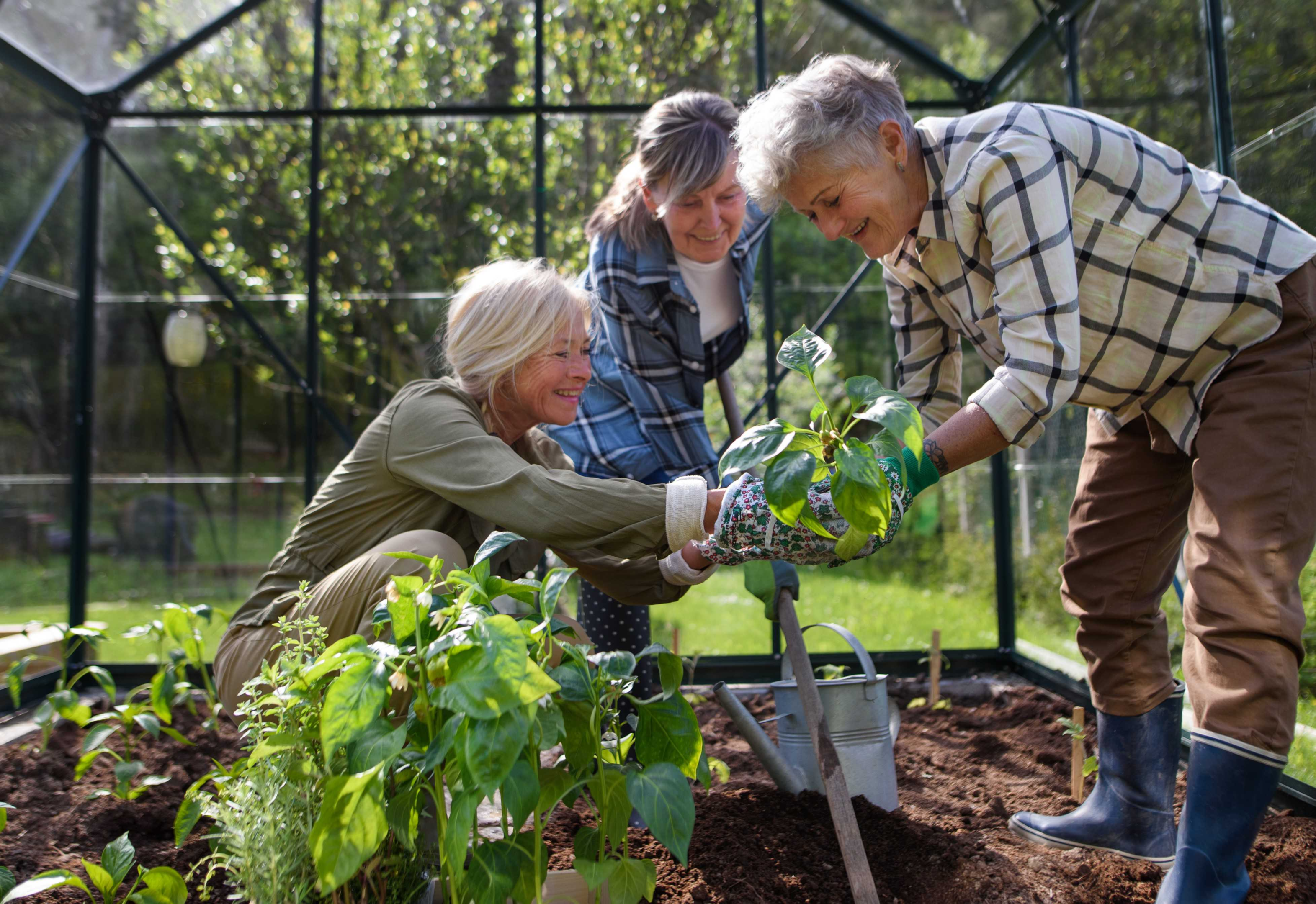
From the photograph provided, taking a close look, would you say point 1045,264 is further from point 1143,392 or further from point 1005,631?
point 1005,631

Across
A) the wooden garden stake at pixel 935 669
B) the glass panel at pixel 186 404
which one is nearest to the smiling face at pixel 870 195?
the wooden garden stake at pixel 935 669

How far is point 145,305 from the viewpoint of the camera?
3434 mm

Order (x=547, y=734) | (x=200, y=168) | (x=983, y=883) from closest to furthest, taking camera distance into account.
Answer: (x=547, y=734), (x=983, y=883), (x=200, y=168)

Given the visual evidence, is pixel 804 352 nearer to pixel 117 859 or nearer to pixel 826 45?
pixel 117 859

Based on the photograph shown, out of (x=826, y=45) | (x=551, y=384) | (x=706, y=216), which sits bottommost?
(x=551, y=384)

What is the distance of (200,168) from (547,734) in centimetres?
324

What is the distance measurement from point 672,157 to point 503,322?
0.49 m

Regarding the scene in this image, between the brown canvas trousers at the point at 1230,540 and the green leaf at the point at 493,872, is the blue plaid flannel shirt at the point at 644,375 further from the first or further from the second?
the green leaf at the point at 493,872

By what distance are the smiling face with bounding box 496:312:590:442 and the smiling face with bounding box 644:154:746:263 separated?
13.0 inches

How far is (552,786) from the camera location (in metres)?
1.07

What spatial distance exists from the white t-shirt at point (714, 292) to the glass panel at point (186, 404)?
185 centimetres

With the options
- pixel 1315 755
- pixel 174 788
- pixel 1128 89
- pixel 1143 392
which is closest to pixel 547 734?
pixel 1143 392

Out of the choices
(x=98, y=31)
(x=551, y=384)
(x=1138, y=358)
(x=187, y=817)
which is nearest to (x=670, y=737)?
(x=187, y=817)

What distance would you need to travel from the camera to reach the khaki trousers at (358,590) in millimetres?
1455
